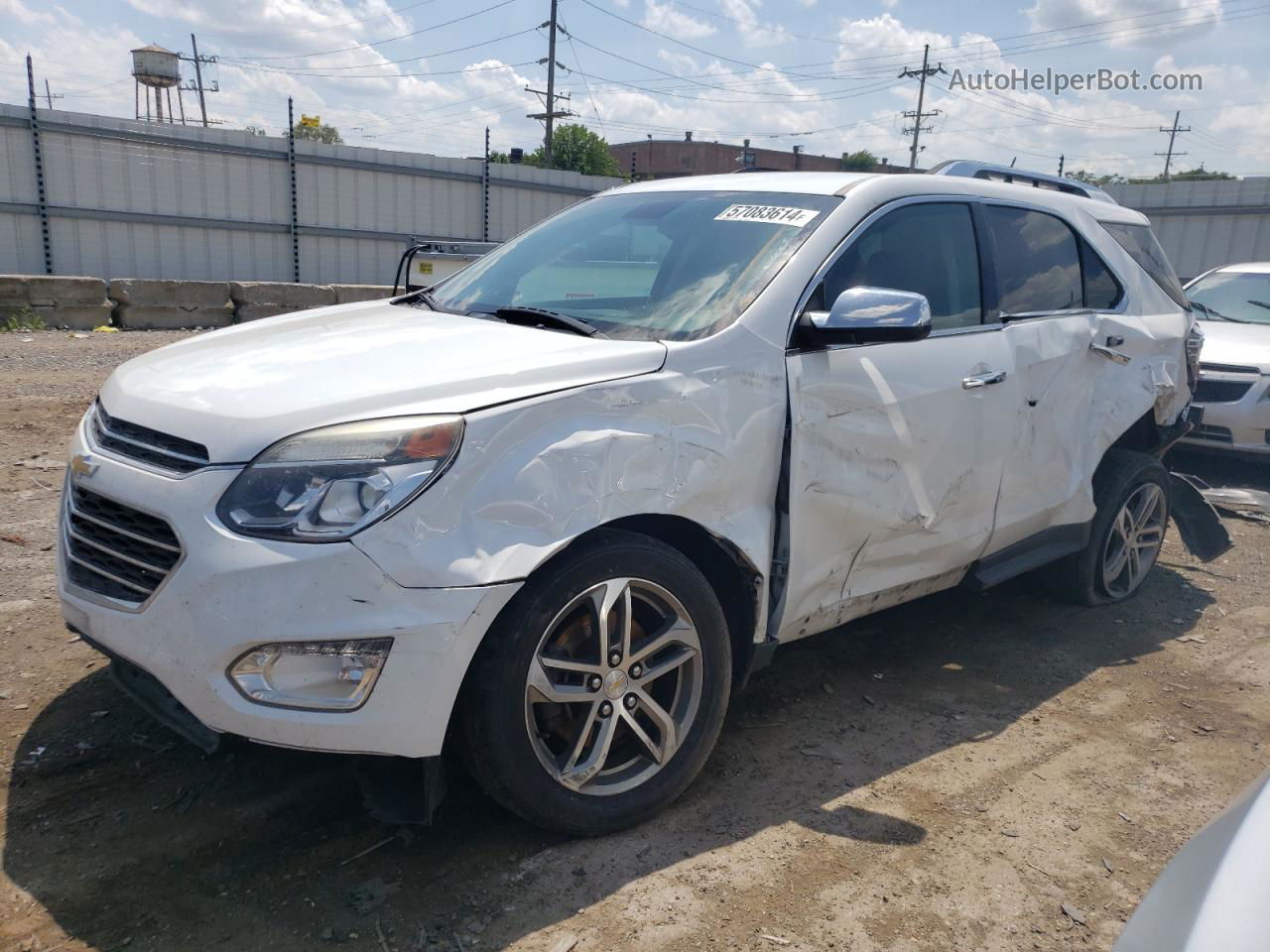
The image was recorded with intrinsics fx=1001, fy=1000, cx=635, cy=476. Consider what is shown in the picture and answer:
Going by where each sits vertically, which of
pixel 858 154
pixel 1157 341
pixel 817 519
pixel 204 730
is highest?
pixel 858 154

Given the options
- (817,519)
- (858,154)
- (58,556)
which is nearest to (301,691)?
(58,556)

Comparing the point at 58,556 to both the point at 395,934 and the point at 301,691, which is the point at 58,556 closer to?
the point at 301,691

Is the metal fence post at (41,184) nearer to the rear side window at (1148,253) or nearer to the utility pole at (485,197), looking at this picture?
the utility pole at (485,197)

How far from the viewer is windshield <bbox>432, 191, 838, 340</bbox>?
124 inches

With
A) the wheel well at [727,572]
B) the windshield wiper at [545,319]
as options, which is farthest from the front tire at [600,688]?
the windshield wiper at [545,319]

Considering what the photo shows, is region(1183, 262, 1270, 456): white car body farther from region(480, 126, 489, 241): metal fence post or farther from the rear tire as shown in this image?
region(480, 126, 489, 241): metal fence post

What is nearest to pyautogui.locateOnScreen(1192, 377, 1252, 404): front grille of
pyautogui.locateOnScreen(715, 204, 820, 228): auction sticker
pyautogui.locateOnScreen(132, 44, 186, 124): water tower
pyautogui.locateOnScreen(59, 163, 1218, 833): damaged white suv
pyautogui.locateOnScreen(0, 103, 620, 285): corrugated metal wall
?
pyautogui.locateOnScreen(59, 163, 1218, 833): damaged white suv

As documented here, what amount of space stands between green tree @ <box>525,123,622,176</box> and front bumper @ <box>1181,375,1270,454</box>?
2012 inches

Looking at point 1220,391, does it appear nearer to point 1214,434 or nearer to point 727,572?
point 1214,434

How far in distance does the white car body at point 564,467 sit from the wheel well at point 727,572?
0.01 metres

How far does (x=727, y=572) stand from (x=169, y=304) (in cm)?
1132

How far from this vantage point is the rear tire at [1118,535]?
15.9ft

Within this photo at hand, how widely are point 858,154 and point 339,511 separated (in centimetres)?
7276

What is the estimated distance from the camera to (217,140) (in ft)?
55.4
